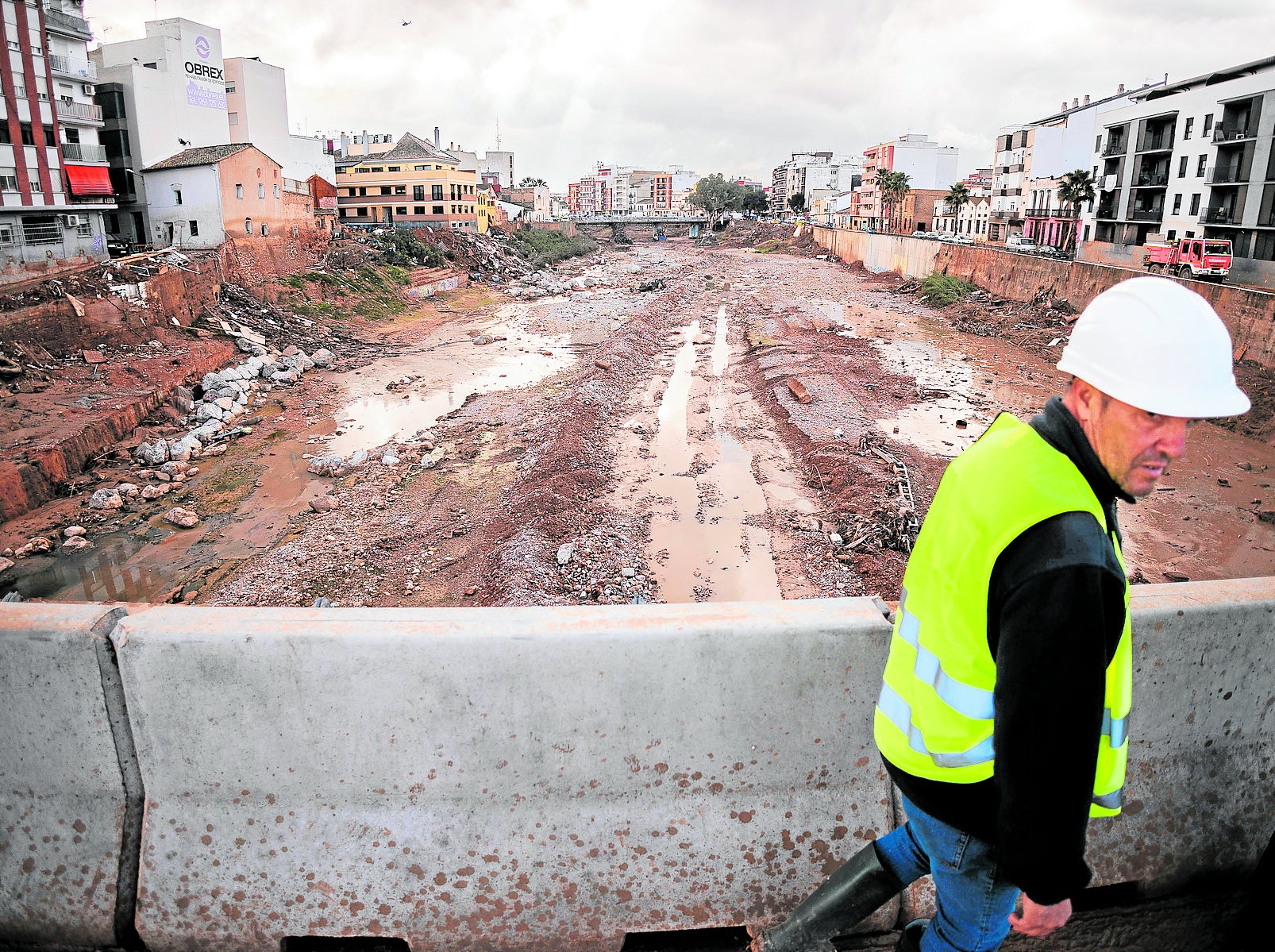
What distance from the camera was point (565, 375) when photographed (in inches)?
1032

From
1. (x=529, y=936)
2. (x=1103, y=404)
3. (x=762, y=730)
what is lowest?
(x=529, y=936)

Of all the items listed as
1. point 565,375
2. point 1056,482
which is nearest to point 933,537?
point 1056,482

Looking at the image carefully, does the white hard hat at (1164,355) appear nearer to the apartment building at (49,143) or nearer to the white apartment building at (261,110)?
the apartment building at (49,143)

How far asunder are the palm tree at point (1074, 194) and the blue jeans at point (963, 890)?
56.8 m

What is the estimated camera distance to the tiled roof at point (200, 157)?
3566 centimetres

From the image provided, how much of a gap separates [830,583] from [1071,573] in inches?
422

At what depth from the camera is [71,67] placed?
1321 inches

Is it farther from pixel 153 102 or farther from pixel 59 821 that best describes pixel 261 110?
pixel 59 821

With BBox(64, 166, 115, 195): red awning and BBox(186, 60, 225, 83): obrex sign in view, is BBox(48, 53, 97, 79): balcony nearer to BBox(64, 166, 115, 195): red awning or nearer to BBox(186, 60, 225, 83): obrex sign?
BBox(64, 166, 115, 195): red awning

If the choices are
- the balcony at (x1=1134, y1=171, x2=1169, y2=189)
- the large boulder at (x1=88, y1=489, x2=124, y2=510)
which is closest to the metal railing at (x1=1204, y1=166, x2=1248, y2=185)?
the balcony at (x1=1134, y1=171, x2=1169, y2=189)

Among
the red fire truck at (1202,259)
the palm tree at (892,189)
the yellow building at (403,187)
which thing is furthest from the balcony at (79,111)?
the palm tree at (892,189)

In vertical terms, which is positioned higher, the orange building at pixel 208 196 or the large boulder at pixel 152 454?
the orange building at pixel 208 196

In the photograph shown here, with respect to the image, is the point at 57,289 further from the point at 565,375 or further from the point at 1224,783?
the point at 1224,783

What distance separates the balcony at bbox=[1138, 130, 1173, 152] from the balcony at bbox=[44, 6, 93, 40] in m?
52.8
